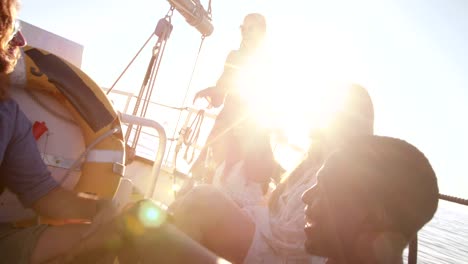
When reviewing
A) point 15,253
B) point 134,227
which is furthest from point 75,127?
point 134,227

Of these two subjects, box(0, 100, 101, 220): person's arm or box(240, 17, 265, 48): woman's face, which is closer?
box(0, 100, 101, 220): person's arm

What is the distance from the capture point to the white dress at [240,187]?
184 centimetres

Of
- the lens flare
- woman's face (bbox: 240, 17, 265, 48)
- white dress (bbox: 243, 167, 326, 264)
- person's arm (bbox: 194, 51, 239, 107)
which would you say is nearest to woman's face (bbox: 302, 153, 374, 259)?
white dress (bbox: 243, 167, 326, 264)

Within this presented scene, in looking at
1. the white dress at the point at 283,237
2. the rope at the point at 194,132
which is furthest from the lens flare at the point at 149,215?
the rope at the point at 194,132

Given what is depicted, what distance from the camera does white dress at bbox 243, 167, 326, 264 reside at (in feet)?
4.02

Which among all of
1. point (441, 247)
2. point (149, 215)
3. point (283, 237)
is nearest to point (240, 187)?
point (283, 237)

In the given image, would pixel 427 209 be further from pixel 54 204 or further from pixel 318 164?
pixel 54 204

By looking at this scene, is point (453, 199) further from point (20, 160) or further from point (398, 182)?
point (20, 160)

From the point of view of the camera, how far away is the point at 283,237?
126cm

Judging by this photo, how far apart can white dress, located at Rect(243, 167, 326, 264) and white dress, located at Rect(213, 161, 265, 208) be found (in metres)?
0.41

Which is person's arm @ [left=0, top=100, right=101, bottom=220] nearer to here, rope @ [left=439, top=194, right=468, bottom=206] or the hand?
rope @ [left=439, top=194, right=468, bottom=206]

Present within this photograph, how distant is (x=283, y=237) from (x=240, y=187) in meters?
0.75

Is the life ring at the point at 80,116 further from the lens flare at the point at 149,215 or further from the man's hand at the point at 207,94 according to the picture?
the man's hand at the point at 207,94

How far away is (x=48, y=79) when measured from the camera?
3.42 ft
